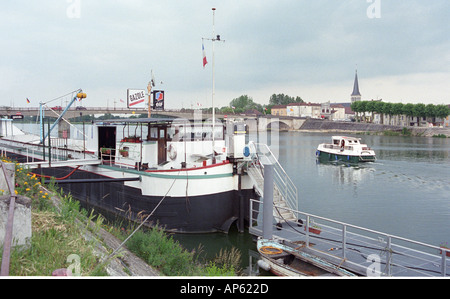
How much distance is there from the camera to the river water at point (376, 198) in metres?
17.3

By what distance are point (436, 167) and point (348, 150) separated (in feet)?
Result: 34.8

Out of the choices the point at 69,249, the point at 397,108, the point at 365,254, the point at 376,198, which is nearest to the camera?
the point at 69,249

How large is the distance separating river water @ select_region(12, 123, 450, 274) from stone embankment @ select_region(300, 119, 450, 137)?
5297cm

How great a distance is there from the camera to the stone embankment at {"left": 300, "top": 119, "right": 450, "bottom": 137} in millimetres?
94188

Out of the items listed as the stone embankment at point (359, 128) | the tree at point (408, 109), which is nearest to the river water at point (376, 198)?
the stone embankment at point (359, 128)

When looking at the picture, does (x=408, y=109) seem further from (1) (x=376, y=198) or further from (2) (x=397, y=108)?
(1) (x=376, y=198)

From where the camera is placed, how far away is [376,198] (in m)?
27.6

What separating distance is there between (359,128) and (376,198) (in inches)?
3487

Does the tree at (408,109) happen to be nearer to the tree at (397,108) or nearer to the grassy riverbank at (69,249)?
the tree at (397,108)

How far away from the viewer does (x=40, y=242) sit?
6117 mm

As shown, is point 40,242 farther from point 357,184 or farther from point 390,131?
point 390,131

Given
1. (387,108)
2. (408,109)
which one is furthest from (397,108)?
(408,109)

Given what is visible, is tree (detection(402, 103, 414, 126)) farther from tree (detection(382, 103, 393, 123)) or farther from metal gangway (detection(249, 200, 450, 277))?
metal gangway (detection(249, 200, 450, 277))

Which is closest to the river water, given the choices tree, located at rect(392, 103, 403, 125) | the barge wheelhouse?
the barge wheelhouse
